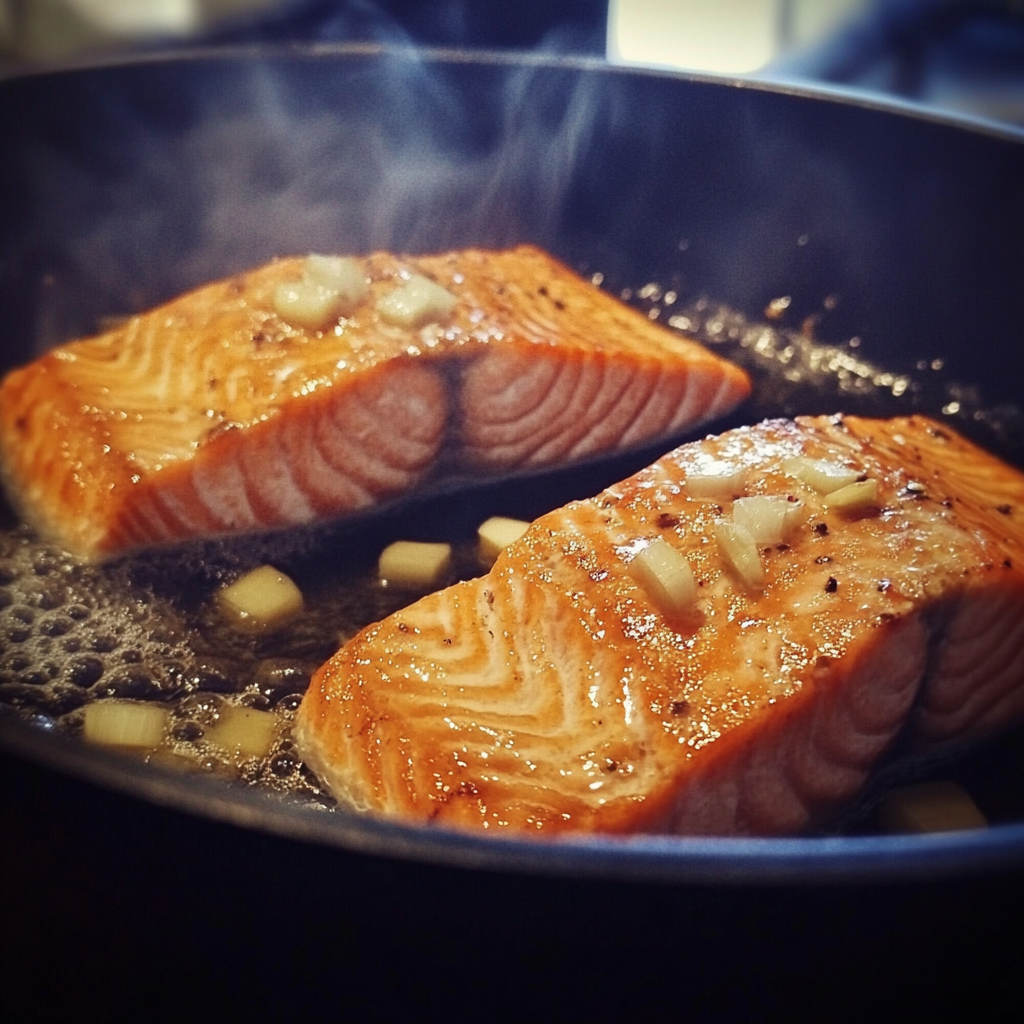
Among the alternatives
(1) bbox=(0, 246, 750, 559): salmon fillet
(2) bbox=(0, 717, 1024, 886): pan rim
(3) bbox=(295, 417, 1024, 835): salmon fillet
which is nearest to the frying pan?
(1) bbox=(0, 246, 750, 559): salmon fillet

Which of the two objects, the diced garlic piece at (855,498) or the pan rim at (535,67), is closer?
the diced garlic piece at (855,498)

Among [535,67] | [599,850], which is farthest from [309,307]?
[599,850]

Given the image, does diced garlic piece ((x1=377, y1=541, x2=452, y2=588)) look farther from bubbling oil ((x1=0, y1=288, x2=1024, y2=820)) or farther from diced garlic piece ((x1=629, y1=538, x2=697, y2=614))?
diced garlic piece ((x1=629, y1=538, x2=697, y2=614))

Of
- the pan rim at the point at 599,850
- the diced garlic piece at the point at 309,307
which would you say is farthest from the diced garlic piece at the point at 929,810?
the diced garlic piece at the point at 309,307

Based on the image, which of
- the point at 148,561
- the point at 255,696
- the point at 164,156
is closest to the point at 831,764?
the point at 255,696

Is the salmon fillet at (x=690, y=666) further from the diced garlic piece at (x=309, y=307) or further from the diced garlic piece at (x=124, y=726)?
the diced garlic piece at (x=309, y=307)

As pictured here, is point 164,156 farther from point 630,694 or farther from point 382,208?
point 630,694
